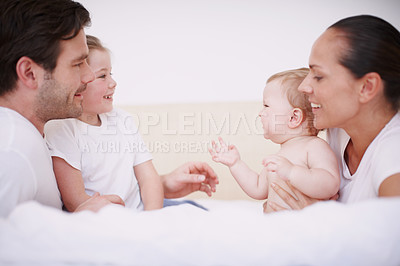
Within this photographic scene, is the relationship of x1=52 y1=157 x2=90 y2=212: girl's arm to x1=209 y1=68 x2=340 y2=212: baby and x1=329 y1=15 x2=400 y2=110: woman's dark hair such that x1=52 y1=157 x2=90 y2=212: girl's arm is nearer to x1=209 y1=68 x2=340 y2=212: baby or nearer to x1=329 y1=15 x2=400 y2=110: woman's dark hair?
x1=209 y1=68 x2=340 y2=212: baby

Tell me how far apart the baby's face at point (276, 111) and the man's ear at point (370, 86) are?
29 cm

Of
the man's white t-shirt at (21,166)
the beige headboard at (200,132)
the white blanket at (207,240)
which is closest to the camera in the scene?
the white blanket at (207,240)

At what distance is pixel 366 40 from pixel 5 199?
1.01 meters

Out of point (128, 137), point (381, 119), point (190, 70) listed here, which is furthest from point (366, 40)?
point (190, 70)

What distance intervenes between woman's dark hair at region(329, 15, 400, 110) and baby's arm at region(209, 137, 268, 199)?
474 mm

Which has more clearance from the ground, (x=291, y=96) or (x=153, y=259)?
(x=291, y=96)

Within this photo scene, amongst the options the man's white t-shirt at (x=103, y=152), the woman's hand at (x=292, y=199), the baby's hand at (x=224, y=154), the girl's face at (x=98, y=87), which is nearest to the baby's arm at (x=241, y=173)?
→ the baby's hand at (x=224, y=154)

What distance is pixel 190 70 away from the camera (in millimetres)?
2473

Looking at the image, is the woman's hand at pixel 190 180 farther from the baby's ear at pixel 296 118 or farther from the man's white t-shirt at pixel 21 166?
the man's white t-shirt at pixel 21 166

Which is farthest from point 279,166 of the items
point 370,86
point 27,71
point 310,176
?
point 27,71

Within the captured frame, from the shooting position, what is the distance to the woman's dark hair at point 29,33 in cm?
101

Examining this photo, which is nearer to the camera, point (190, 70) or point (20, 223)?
point (20, 223)

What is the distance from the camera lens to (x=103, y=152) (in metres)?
1.31

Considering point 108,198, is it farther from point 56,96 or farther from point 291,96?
→ point 291,96
